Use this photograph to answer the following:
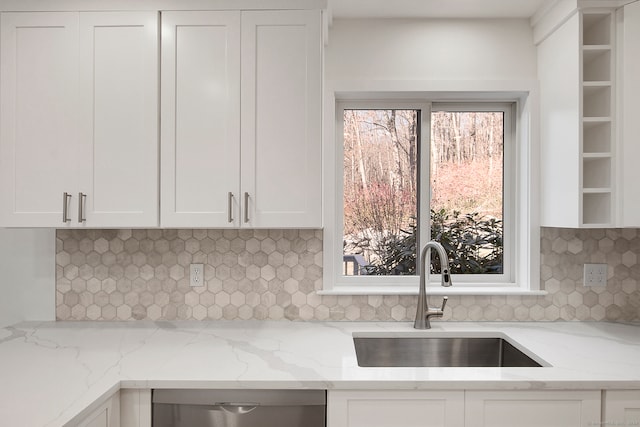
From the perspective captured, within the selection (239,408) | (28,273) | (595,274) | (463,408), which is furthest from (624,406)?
(28,273)

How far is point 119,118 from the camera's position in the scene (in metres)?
1.75

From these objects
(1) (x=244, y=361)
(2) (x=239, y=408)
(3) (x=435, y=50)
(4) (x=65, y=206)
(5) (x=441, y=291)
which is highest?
(3) (x=435, y=50)

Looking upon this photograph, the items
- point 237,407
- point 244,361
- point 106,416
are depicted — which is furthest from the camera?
point 244,361

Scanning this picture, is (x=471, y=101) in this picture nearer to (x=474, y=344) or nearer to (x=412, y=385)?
(x=474, y=344)

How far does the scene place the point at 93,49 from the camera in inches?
69.2

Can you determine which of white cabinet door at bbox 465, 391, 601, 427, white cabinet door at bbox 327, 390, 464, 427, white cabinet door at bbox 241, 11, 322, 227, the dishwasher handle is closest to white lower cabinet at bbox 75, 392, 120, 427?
the dishwasher handle

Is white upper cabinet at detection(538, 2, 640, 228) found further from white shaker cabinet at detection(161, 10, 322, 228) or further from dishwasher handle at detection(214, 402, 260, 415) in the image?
dishwasher handle at detection(214, 402, 260, 415)

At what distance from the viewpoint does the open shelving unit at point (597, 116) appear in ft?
5.74

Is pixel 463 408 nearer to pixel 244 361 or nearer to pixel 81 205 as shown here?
pixel 244 361

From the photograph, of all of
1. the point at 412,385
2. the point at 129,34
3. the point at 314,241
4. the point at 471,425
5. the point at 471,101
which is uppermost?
the point at 129,34

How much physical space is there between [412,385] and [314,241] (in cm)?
89

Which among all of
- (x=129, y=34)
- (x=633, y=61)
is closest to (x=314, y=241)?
(x=129, y=34)

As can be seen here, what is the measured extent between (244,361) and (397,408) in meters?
0.54

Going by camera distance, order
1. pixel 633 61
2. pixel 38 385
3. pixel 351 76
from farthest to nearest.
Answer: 1. pixel 351 76
2. pixel 633 61
3. pixel 38 385
